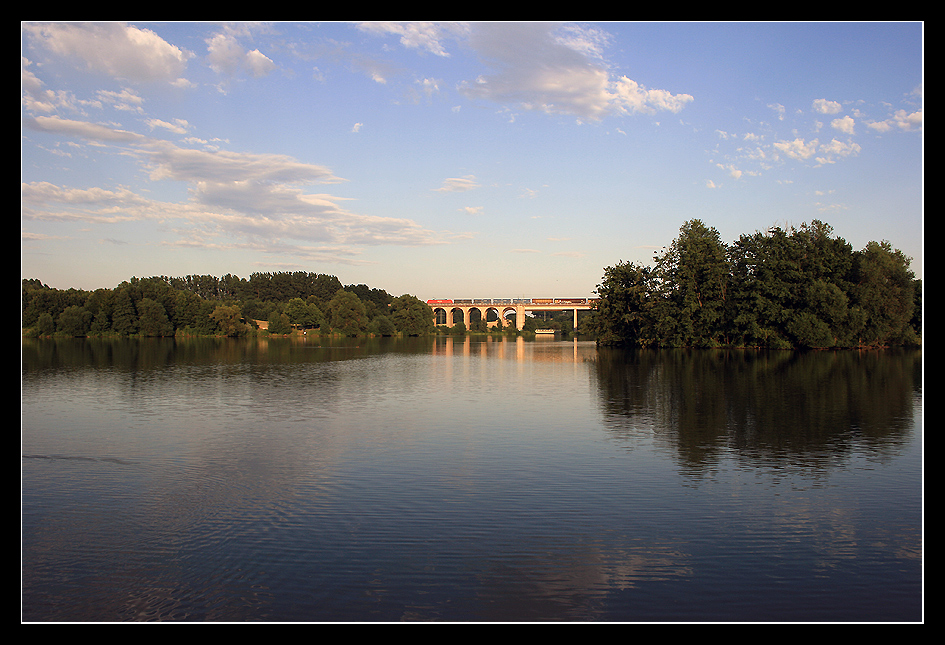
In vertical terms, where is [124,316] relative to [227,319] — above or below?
above

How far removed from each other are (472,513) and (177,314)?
12597 centimetres

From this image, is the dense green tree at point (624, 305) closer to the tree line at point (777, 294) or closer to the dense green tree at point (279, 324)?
the tree line at point (777, 294)

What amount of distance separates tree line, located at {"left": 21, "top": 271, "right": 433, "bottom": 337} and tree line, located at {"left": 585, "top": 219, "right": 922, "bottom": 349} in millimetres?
80767

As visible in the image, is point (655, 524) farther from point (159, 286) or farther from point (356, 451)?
point (159, 286)

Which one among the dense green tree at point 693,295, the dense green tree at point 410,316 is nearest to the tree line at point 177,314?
the dense green tree at point 410,316

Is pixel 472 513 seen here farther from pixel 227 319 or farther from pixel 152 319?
pixel 227 319

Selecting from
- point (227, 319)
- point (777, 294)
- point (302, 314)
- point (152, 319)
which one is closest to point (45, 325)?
point (152, 319)

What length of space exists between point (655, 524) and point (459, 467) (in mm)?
5666

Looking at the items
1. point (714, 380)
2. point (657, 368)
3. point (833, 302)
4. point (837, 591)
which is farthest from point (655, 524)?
point (833, 302)

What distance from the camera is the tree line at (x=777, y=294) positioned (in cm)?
7350

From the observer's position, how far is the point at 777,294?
73875 mm

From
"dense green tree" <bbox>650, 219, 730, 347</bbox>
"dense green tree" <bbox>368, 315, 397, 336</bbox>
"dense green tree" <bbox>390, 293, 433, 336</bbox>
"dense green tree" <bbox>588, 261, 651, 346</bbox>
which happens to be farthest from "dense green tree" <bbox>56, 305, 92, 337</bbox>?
"dense green tree" <bbox>650, 219, 730, 347</bbox>

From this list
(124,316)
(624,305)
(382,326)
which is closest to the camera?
(624,305)

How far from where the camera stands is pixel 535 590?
8992 mm
